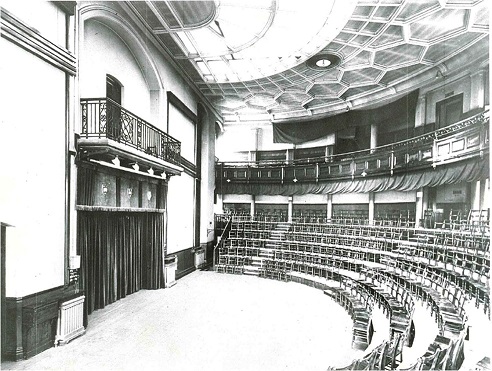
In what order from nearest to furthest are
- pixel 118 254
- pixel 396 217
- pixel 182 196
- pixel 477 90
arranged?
pixel 118 254, pixel 477 90, pixel 182 196, pixel 396 217

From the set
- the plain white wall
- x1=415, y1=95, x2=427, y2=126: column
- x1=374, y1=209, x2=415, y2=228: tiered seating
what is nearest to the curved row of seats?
x1=374, y1=209, x2=415, y2=228: tiered seating

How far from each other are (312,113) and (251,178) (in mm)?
4745

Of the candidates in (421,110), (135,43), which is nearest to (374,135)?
(421,110)

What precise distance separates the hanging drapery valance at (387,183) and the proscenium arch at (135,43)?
8.28m

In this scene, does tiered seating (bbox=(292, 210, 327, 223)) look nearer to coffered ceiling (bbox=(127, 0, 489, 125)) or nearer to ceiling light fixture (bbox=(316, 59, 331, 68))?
coffered ceiling (bbox=(127, 0, 489, 125))

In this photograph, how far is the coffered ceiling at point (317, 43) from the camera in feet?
28.6

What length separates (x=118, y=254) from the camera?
9.05 metres

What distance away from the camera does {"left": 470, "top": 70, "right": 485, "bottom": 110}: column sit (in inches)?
414

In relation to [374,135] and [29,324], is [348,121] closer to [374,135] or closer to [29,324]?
[374,135]

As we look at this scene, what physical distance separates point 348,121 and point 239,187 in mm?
6688

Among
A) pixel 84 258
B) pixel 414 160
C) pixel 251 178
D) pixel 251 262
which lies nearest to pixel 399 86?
pixel 414 160

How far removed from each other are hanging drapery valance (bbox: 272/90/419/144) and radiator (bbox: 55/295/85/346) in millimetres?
13637

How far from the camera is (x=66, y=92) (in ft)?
→ 20.9

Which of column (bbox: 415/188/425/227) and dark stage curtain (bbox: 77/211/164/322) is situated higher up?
column (bbox: 415/188/425/227)
